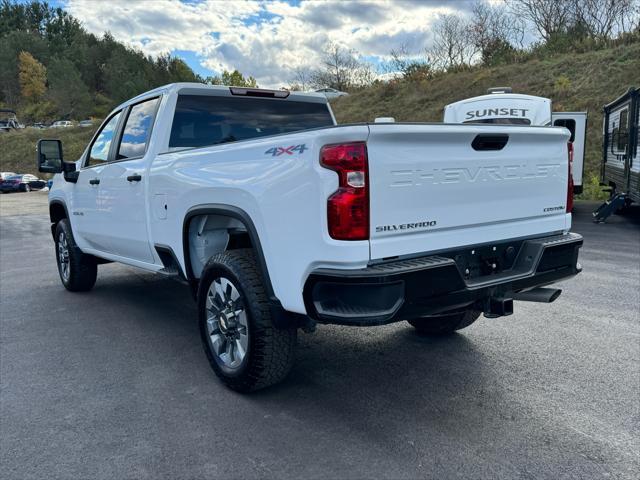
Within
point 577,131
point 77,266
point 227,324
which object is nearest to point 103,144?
point 77,266

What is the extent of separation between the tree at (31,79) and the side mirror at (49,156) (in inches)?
3154

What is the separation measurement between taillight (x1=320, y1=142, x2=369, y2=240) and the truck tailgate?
0.15 ft

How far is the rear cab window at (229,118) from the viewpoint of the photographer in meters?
4.47

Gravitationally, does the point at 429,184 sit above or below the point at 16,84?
below

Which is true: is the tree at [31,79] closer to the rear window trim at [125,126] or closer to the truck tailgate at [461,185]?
the rear window trim at [125,126]

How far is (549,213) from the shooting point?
3.53 meters

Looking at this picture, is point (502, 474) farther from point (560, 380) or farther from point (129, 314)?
point (129, 314)

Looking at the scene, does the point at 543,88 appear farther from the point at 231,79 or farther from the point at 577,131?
the point at 231,79

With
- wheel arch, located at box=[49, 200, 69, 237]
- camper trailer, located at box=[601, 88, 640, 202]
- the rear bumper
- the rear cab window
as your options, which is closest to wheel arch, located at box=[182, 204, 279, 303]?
the rear bumper

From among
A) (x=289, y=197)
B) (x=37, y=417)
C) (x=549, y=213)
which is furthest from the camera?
(x=549, y=213)

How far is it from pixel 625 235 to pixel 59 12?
11185 cm

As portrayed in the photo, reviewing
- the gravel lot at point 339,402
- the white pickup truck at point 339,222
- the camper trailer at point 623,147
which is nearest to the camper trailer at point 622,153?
the camper trailer at point 623,147

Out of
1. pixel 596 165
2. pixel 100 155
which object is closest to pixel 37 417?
pixel 100 155

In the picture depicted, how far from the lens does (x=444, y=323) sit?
170 inches
